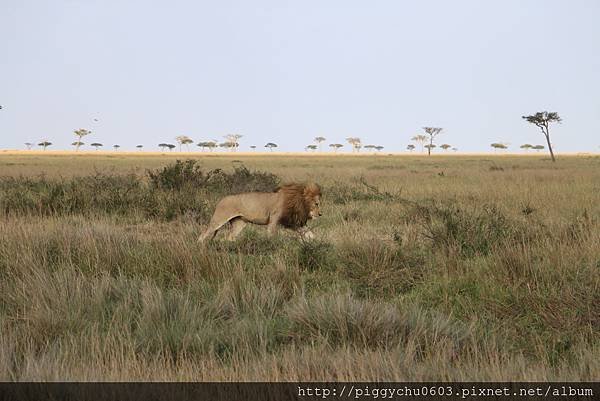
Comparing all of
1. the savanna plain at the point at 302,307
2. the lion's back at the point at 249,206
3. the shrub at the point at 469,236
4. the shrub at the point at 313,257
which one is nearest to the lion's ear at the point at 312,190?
the lion's back at the point at 249,206

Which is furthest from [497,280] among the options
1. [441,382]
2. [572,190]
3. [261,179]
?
[572,190]

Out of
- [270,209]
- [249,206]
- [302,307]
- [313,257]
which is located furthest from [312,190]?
[302,307]

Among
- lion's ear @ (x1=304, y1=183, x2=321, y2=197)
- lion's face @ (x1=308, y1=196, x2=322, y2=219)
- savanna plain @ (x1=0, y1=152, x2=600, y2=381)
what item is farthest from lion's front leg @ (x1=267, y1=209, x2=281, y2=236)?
lion's ear @ (x1=304, y1=183, x2=321, y2=197)

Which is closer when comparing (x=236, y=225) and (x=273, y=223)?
(x=273, y=223)

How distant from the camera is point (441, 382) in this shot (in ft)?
10.4

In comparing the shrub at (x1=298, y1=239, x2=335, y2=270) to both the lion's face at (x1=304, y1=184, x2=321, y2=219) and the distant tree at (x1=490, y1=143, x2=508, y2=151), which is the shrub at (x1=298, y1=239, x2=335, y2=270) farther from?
the distant tree at (x1=490, y1=143, x2=508, y2=151)

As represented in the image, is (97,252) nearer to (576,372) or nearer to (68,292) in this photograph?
(68,292)

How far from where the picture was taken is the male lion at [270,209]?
8555 mm

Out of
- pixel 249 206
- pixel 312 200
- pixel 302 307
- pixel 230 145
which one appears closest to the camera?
pixel 302 307

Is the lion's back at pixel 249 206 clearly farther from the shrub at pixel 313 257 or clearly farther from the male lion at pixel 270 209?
the shrub at pixel 313 257

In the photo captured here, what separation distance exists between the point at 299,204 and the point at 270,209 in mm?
499

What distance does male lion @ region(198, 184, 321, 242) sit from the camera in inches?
337

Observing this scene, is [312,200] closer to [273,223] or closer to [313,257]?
[273,223]

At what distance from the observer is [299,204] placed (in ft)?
29.7
